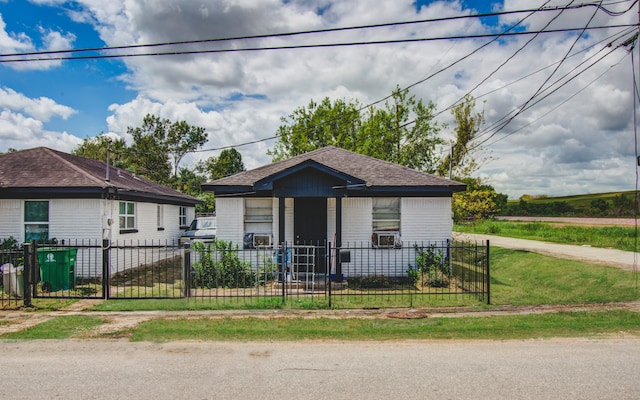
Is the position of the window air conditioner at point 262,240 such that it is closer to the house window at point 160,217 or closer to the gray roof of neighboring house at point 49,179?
the gray roof of neighboring house at point 49,179

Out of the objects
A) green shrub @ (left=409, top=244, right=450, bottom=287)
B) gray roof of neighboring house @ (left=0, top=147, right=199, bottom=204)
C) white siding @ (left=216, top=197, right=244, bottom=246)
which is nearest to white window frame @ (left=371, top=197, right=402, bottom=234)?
green shrub @ (left=409, top=244, right=450, bottom=287)

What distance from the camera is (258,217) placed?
47.1 ft

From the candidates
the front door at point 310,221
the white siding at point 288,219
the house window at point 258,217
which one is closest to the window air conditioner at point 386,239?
the front door at point 310,221

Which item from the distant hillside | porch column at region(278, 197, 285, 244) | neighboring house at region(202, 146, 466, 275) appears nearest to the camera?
porch column at region(278, 197, 285, 244)

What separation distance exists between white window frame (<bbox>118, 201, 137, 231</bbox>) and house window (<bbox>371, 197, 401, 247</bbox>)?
30.0 ft

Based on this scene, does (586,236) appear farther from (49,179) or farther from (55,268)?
(49,179)

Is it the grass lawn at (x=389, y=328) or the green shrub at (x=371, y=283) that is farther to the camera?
the green shrub at (x=371, y=283)

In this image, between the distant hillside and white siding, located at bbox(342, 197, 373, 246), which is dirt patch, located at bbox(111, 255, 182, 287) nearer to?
white siding, located at bbox(342, 197, 373, 246)

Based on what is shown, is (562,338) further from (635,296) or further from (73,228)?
(73,228)

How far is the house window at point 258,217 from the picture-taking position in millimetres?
14289

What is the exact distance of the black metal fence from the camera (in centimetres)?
1012

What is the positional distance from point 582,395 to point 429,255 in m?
8.93

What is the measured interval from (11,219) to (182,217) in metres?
9.41

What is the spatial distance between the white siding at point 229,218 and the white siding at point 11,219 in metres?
6.40
